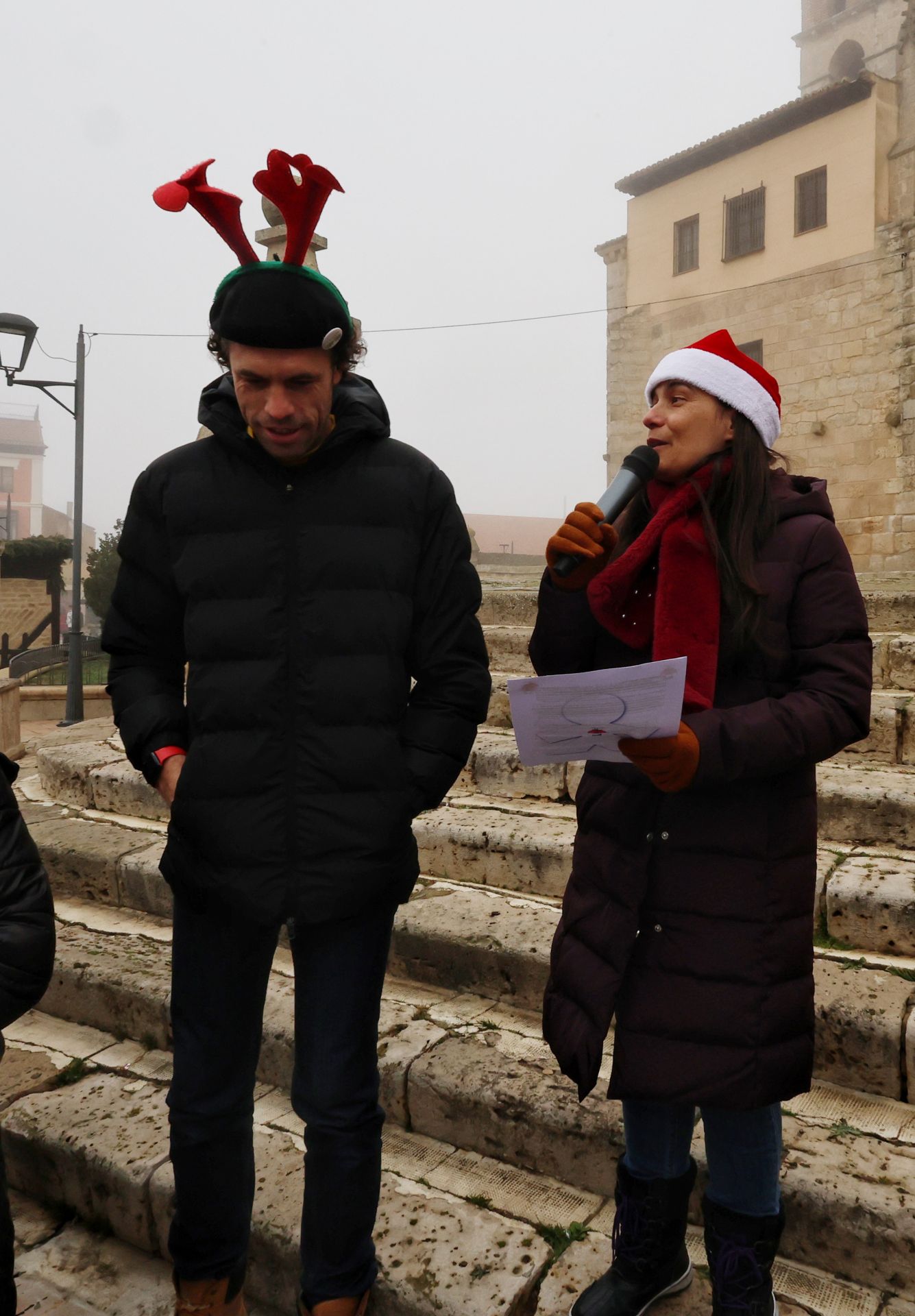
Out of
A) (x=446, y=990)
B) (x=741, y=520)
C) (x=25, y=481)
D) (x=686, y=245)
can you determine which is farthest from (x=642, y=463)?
(x=25, y=481)

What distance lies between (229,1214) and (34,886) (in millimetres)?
746

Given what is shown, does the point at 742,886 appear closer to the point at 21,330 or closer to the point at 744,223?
the point at 21,330

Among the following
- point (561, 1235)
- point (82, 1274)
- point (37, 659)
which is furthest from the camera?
point (37, 659)

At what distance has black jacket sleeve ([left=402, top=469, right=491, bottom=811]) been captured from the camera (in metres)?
1.77

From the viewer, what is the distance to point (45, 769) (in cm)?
501

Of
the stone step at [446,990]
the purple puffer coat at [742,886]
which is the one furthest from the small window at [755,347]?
the purple puffer coat at [742,886]

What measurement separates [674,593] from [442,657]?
463 millimetres

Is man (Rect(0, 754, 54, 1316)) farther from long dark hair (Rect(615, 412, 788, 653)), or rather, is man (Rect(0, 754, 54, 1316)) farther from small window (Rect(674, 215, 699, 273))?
small window (Rect(674, 215, 699, 273))

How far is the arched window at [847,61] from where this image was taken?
94.4 ft

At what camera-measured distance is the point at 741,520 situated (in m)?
1.61

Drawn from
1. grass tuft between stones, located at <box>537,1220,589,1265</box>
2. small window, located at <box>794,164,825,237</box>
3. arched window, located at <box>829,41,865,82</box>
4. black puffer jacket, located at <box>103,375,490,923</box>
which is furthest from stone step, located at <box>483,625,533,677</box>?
arched window, located at <box>829,41,865,82</box>

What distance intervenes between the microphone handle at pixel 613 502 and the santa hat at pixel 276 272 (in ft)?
1.83

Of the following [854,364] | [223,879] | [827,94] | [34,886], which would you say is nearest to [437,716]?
[223,879]

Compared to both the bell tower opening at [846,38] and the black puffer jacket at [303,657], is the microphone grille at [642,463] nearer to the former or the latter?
the black puffer jacket at [303,657]
